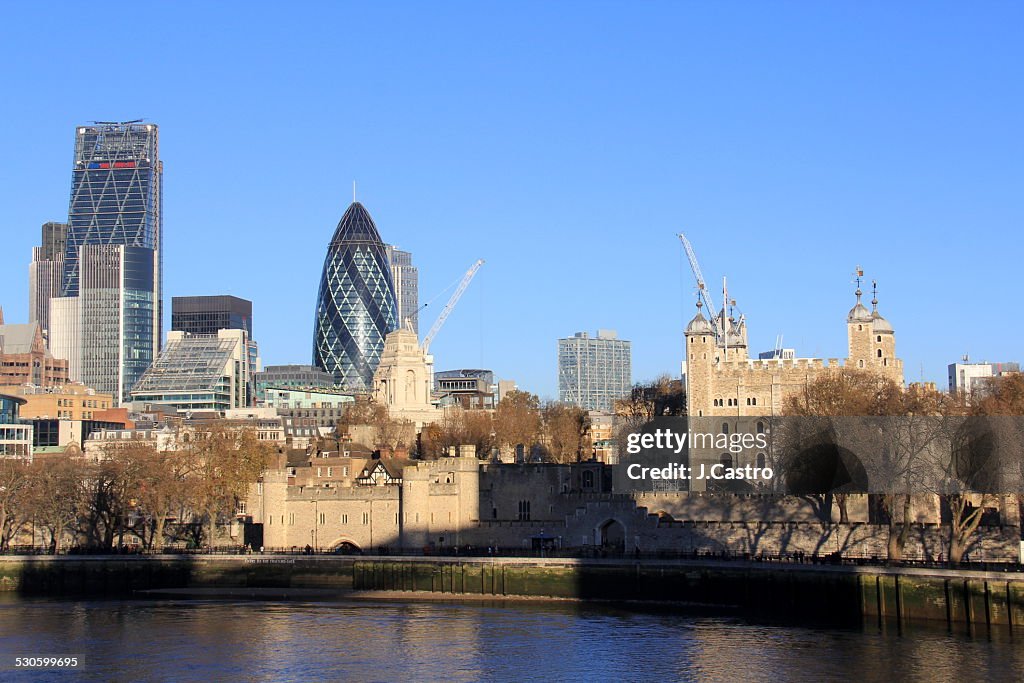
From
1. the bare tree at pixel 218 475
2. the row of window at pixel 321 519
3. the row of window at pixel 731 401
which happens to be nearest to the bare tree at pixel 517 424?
the row of window at pixel 731 401

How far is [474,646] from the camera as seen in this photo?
7306cm

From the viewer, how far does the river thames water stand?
65.6m

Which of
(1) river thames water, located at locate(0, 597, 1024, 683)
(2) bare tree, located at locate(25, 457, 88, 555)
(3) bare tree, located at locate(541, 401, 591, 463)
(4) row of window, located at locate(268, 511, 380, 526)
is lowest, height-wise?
(1) river thames water, located at locate(0, 597, 1024, 683)

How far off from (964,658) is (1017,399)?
40.6 meters

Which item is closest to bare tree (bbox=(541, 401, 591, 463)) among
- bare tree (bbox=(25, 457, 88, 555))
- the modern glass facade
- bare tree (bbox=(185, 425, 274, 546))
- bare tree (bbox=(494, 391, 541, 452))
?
bare tree (bbox=(494, 391, 541, 452))

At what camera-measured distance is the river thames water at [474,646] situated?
65.6m

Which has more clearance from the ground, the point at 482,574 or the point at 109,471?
the point at 109,471

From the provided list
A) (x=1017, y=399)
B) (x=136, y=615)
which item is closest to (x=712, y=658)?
(x=136, y=615)

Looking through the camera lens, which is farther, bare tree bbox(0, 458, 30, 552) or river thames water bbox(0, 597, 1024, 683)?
bare tree bbox(0, 458, 30, 552)

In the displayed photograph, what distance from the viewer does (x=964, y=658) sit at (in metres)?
66.9

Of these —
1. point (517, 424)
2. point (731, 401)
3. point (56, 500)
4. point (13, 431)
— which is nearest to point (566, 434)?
point (517, 424)

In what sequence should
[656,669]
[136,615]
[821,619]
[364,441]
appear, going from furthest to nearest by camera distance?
[364,441] → [136,615] → [821,619] → [656,669]

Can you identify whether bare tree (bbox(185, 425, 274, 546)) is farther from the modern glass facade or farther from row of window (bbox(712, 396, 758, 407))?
row of window (bbox(712, 396, 758, 407))

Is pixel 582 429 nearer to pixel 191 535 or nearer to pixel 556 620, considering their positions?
pixel 191 535
